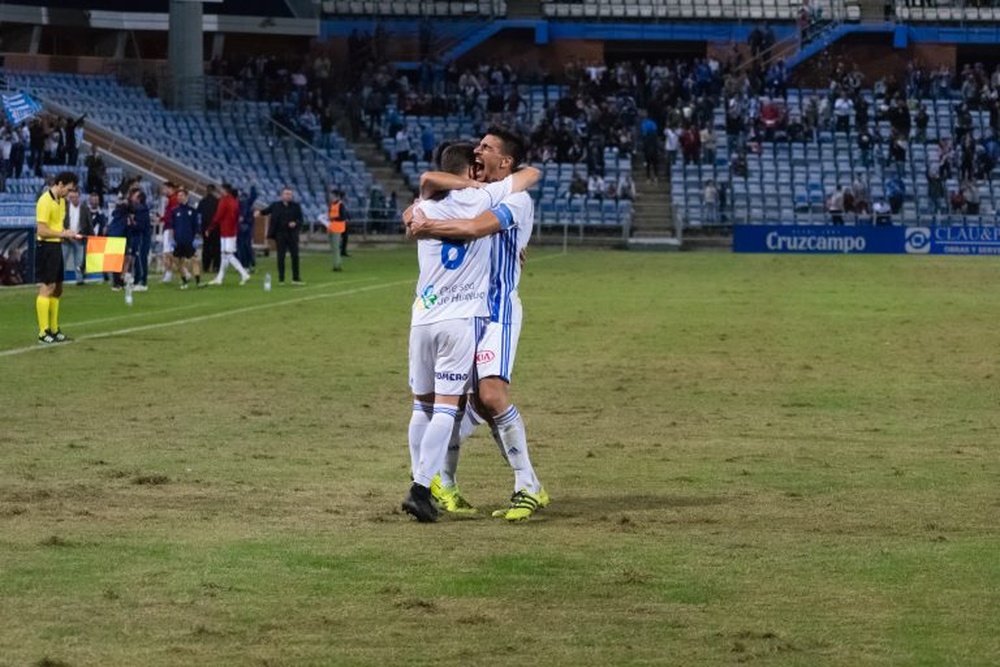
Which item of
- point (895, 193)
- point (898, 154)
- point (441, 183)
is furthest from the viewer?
point (898, 154)

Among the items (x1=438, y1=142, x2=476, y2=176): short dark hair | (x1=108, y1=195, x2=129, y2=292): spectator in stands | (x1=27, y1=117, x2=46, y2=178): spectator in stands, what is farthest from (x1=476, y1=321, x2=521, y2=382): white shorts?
(x1=27, y1=117, x2=46, y2=178): spectator in stands

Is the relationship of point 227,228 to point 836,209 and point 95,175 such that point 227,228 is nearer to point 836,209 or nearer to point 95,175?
point 95,175

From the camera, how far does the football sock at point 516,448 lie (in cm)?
1188

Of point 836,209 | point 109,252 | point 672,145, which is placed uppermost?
point 672,145

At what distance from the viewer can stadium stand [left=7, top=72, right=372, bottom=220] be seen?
6172 centimetres

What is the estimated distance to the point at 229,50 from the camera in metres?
75.7

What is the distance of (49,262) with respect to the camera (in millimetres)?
25484

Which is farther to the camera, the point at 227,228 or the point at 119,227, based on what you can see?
the point at 227,228

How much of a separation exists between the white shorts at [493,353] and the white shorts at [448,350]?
74 mm

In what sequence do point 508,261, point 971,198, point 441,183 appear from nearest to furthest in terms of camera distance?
point 441,183 < point 508,261 < point 971,198

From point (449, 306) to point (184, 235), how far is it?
2786 centimetres

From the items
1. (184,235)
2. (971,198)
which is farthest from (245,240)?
(971,198)

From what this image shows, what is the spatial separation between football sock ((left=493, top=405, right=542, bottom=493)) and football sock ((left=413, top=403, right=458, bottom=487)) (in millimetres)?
404

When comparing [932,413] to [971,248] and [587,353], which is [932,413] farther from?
[971,248]
